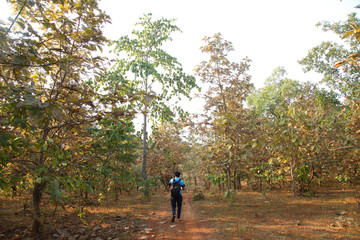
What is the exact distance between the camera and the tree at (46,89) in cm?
269

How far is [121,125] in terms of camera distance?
6.72 metres

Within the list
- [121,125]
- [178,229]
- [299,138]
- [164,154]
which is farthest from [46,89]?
[164,154]

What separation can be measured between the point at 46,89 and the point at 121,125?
2.82 m

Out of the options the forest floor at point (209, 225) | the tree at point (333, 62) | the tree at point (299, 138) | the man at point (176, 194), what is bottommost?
the forest floor at point (209, 225)

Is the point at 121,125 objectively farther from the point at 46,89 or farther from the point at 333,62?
the point at 333,62

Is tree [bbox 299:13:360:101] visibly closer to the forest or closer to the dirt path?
the forest

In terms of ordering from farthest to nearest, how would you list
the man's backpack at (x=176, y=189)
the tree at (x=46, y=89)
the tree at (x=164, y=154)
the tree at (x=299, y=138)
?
the tree at (x=164, y=154) < the man's backpack at (x=176, y=189) < the tree at (x=299, y=138) < the tree at (x=46, y=89)

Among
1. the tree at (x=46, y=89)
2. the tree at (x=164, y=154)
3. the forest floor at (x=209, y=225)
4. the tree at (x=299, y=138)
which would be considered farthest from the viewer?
the tree at (x=164, y=154)

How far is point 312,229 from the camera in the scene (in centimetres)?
668

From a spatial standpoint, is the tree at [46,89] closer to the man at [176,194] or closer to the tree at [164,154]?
the man at [176,194]

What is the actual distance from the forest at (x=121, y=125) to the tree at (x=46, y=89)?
0.03 metres

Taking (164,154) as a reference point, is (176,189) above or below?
below

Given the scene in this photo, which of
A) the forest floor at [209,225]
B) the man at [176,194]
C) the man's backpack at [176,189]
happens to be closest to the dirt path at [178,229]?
the forest floor at [209,225]

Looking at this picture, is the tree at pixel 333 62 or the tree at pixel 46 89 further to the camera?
the tree at pixel 333 62
